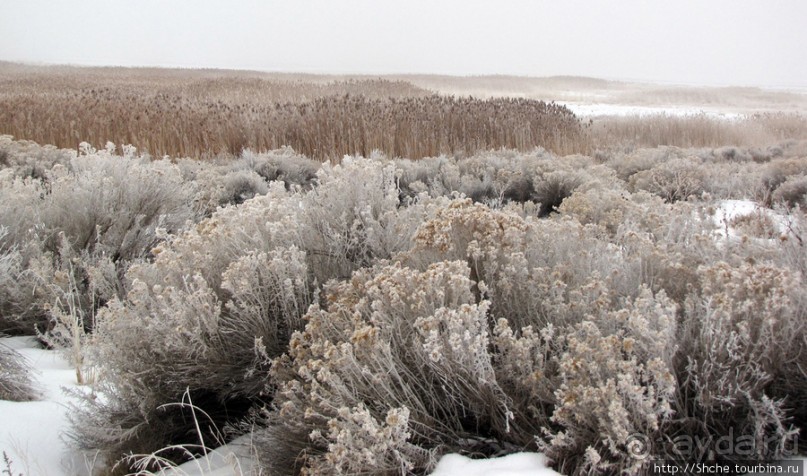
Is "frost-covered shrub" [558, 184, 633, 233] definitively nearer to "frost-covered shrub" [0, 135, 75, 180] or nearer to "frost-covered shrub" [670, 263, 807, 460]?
"frost-covered shrub" [670, 263, 807, 460]

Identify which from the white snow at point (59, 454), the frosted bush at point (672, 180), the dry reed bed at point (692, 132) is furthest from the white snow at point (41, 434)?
the dry reed bed at point (692, 132)

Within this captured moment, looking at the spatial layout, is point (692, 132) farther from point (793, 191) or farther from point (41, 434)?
point (41, 434)

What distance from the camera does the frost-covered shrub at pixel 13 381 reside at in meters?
2.63

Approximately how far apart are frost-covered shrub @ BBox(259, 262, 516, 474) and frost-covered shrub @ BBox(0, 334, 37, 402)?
1.35m

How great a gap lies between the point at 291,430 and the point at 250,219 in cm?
138

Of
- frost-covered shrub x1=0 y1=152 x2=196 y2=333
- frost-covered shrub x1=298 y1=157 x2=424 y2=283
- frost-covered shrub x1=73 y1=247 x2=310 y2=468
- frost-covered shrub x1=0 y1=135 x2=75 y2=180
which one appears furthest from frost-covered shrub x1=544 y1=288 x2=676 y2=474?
frost-covered shrub x1=0 y1=135 x2=75 y2=180

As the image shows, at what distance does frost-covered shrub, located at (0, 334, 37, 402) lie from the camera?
2.63 metres

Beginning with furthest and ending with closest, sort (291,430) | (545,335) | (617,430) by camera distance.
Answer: (291,430), (545,335), (617,430)

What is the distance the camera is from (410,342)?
219cm

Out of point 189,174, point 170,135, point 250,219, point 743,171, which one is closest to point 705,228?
point 250,219

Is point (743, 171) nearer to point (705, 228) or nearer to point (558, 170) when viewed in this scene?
point (558, 170)

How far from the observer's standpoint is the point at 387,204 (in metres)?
3.54

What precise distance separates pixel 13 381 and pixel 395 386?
193cm

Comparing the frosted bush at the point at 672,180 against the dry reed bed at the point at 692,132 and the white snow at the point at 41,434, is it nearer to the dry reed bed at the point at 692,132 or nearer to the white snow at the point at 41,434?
the dry reed bed at the point at 692,132
